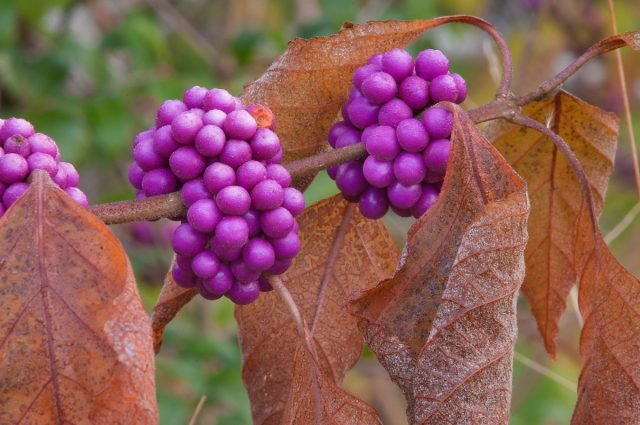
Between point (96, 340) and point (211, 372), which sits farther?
point (211, 372)

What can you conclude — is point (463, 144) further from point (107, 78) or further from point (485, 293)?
point (107, 78)

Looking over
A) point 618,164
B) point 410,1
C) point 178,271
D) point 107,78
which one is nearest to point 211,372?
point 107,78

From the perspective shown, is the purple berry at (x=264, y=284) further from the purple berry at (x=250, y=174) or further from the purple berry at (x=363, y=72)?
the purple berry at (x=363, y=72)

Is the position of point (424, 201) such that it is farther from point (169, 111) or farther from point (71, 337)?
point (71, 337)

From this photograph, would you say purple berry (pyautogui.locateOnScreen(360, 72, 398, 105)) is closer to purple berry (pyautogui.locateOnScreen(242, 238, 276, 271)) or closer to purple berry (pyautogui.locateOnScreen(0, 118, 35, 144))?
purple berry (pyautogui.locateOnScreen(242, 238, 276, 271))

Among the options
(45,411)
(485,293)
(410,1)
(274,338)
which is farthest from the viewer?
(410,1)

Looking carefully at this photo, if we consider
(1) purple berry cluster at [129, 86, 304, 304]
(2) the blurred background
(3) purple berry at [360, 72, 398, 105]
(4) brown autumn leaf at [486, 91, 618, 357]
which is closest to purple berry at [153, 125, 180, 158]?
(1) purple berry cluster at [129, 86, 304, 304]
